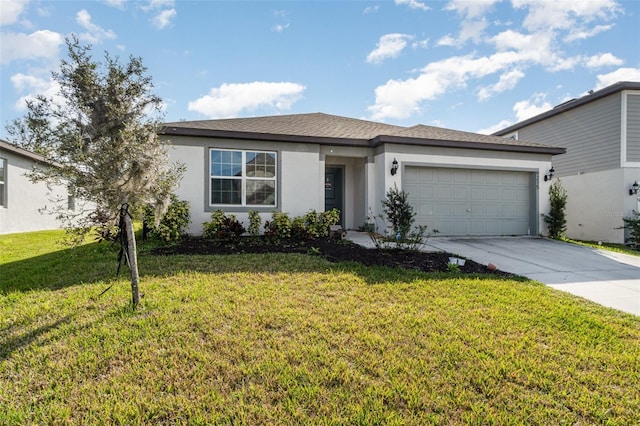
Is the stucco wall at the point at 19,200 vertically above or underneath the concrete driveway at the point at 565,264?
above

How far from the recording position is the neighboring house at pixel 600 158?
1119 cm

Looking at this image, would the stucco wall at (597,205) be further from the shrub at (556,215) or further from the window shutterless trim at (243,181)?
the window shutterless trim at (243,181)

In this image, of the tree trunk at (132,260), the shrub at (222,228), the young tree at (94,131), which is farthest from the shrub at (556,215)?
the tree trunk at (132,260)

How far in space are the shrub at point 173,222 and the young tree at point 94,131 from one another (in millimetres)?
4658

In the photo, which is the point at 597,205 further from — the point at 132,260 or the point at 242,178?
the point at 132,260

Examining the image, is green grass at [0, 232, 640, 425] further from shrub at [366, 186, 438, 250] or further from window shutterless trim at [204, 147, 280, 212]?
window shutterless trim at [204, 147, 280, 212]

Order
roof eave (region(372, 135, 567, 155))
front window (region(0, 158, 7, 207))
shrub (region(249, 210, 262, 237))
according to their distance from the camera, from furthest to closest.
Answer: front window (region(0, 158, 7, 207)) < roof eave (region(372, 135, 567, 155)) < shrub (region(249, 210, 262, 237))

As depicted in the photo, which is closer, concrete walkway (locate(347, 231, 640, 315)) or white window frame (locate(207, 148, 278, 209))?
concrete walkway (locate(347, 231, 640, 315))

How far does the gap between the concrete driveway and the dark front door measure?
3629mm

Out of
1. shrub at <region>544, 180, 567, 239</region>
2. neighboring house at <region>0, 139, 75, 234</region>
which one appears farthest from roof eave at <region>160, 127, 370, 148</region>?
shrub at <region>544, 180, 567, 239</region>

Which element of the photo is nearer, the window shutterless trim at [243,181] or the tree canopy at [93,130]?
the tree canopy at [93,130]

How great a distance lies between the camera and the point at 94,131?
3395 millimetres

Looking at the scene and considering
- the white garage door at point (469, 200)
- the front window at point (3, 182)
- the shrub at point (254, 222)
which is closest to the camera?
the shrub at point (254, 222)

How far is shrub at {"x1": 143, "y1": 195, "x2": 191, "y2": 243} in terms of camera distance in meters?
8.12
